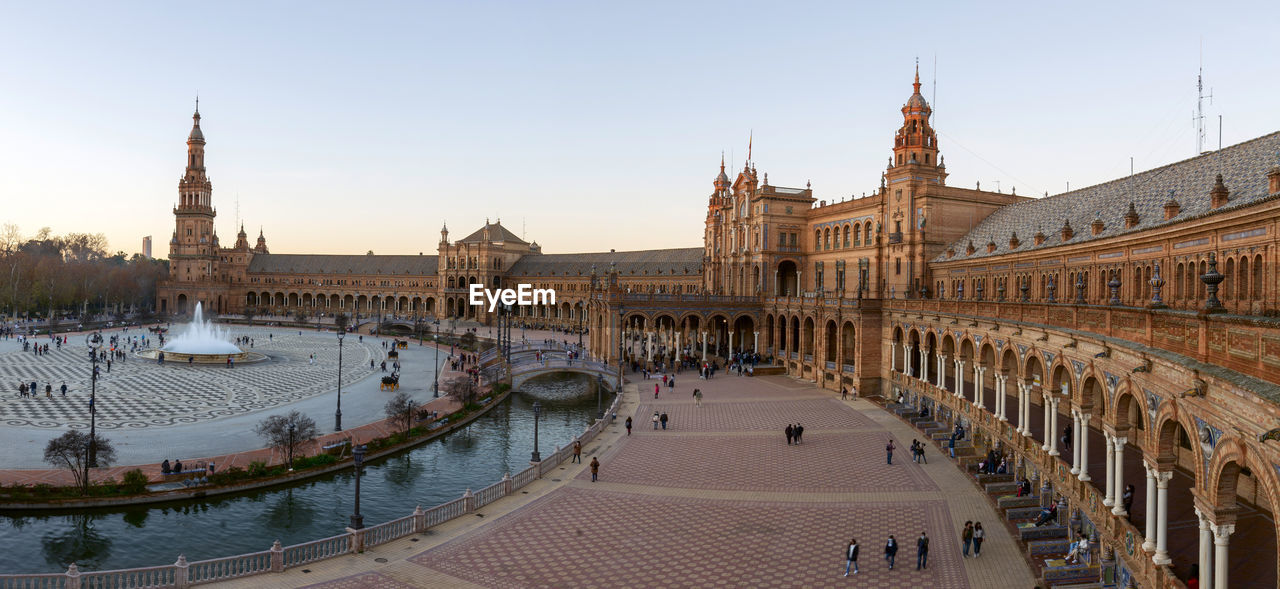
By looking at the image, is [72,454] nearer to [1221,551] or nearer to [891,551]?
[891,551]

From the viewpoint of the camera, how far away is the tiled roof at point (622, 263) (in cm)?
10431

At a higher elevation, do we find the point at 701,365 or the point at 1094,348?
the point at 1094,348

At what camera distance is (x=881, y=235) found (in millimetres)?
56656

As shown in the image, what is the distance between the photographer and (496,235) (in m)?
125

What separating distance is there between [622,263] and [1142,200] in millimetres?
86155

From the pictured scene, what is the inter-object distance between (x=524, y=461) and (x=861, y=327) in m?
24.3

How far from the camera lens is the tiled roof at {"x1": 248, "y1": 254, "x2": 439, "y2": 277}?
13125cm

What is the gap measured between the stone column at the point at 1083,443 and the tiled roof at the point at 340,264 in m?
120

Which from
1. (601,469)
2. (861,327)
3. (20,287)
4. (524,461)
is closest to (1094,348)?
(601,469)

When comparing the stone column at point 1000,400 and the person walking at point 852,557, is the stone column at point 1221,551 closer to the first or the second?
the person walking at point 852,557

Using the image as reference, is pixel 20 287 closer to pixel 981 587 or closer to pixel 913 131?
pixel 913 131

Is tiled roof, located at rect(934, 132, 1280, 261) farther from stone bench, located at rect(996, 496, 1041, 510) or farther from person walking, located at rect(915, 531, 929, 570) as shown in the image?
person walking, located at rect(915, 531, 929, 570)

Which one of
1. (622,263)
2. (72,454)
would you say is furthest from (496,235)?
(72,454)

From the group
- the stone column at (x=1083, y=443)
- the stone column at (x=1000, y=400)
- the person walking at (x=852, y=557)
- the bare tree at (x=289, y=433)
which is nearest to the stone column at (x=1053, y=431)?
the stone column at (x=1083, y=443)
